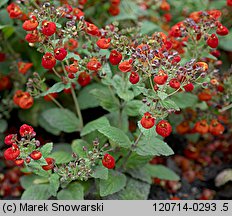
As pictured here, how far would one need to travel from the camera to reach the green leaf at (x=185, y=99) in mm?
2924

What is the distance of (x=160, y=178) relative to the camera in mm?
3037

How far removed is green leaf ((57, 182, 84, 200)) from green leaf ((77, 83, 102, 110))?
666 millimetres

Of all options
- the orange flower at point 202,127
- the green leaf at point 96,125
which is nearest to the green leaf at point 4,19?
the green leaf at point 96,125

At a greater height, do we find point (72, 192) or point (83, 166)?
point (83, 166)

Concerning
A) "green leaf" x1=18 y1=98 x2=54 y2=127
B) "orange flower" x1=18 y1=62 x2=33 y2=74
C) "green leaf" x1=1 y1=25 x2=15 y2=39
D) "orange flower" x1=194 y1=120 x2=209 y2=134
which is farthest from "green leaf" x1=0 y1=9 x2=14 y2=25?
"orange flower" x1=194 y1=120 x2=209 y2=134

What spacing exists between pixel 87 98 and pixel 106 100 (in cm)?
47

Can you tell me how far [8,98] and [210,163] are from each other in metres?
1.69

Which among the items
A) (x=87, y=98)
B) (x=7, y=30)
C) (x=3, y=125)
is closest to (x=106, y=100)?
(x=87, y=98)

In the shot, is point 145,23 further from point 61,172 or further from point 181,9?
point 61,172

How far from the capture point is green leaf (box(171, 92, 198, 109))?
2924mm

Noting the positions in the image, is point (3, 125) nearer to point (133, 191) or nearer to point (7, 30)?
point (7, 30)

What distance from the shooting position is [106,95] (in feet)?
9.27

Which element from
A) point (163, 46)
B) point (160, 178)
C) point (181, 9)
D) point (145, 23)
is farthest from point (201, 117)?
point (181, 9)

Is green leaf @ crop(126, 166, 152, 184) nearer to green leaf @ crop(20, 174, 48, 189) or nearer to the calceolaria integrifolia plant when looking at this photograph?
the calceolaria integrifolia plant
